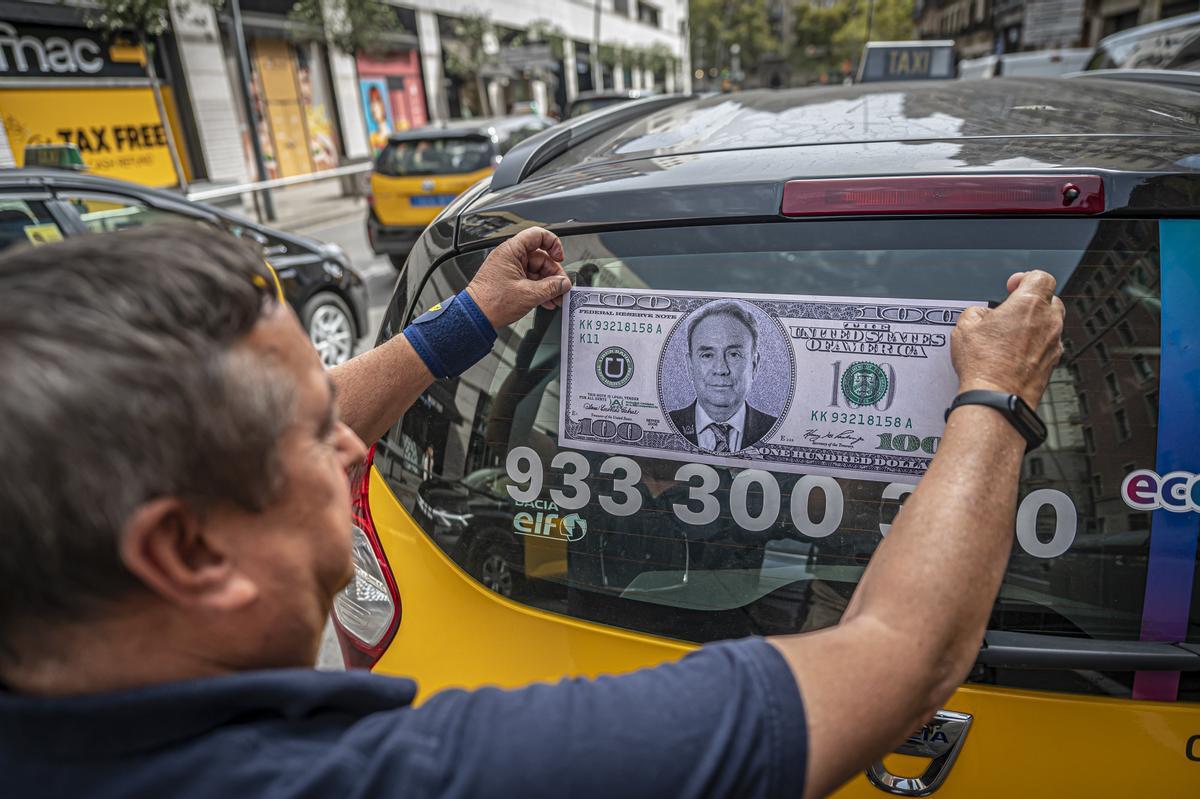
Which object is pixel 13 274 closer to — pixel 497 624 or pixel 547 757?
pixel 547 757

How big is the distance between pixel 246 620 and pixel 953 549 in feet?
2.55

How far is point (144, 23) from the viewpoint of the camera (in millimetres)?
13109

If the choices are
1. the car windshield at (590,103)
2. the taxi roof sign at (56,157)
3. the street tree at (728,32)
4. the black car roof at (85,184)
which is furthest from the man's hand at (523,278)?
the street tree at (728,32)

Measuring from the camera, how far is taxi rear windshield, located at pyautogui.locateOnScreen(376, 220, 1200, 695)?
1166 millimetres

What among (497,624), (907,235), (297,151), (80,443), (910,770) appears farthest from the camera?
(297,151)

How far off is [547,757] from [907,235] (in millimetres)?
958

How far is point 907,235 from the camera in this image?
1.25 metres

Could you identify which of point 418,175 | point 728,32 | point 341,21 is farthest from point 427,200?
point 728,32

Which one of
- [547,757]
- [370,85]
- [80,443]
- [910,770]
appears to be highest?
[370,85]

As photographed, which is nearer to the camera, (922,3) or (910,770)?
(910,770)

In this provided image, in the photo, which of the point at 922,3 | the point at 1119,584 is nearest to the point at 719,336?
the point at 1119,584

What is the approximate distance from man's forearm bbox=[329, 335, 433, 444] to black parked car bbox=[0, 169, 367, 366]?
2.27 meters

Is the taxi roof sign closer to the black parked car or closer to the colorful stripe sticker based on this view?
the black parked car

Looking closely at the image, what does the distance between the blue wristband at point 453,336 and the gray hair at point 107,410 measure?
2.30 feet
